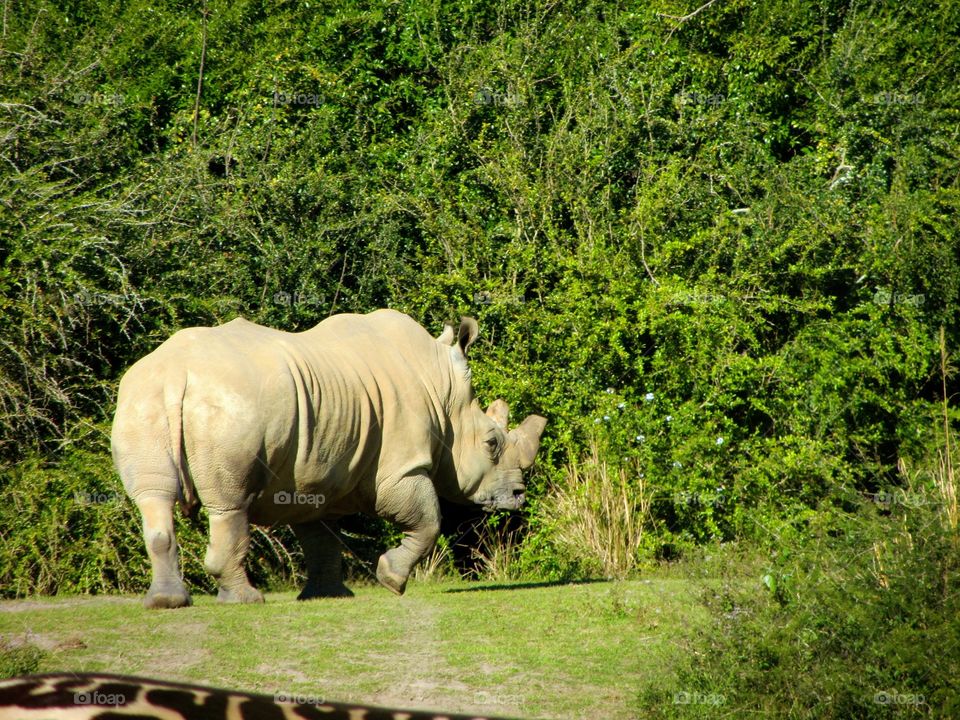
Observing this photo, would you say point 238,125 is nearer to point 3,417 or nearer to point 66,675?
point 3,417

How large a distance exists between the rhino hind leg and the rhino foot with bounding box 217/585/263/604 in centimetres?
54

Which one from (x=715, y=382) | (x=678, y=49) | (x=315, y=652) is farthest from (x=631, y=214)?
(x=315, y=652)

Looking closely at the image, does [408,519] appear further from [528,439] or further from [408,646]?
[408,646]

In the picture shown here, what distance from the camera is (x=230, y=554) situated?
356 inches

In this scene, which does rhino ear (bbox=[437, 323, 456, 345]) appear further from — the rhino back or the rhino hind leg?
the rhino hind leg
